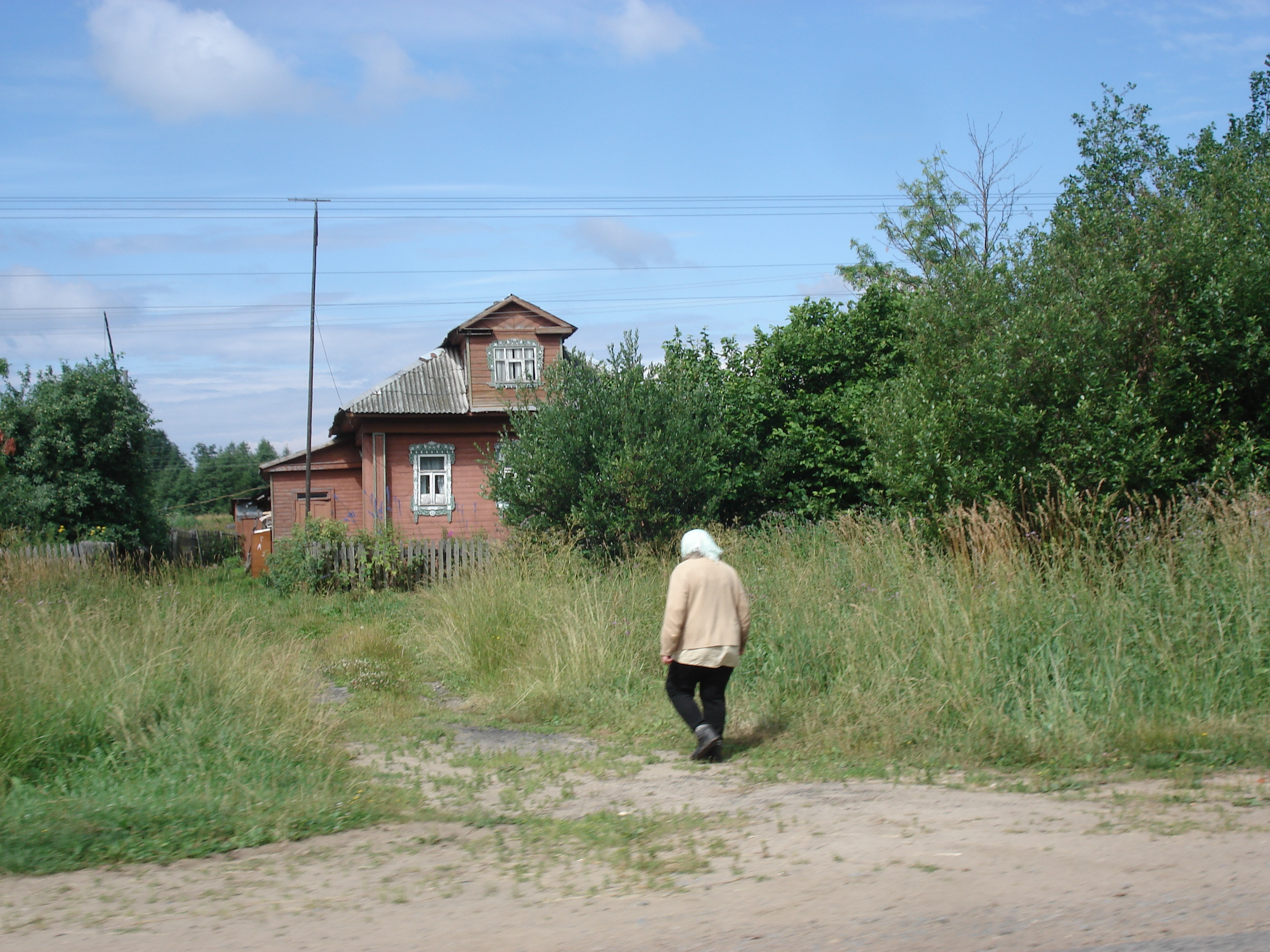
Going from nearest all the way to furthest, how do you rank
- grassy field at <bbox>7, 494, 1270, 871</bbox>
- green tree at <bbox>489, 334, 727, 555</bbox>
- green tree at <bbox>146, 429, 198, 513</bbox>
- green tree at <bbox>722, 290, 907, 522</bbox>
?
grassy field at <bbox>7, 494, 1270, 871</bbox> < green tree at <bbox>489, 334, 727, 555</bbox> < green tree at <bbox>722, 290, 907, 522</bbox> < green tree at <bbox>146, 429, 198, 513</bbox>

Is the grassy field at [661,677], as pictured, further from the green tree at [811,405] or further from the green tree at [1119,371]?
the green tree at [811,405]

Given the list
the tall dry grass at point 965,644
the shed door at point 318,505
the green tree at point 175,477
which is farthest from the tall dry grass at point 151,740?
the green tree at point 175,477

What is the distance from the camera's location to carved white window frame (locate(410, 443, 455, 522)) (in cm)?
2602

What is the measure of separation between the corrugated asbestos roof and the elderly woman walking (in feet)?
62.5

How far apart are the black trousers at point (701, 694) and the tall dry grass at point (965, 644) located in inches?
21.4

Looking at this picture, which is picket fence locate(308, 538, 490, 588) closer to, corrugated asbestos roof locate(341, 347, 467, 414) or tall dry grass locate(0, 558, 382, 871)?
corrugated asbestos roof locate(341, 347, 467, 414)

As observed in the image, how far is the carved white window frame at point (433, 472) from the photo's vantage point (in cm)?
2602

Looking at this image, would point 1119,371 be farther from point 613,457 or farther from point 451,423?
point 451,423

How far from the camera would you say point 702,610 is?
729 centimetres

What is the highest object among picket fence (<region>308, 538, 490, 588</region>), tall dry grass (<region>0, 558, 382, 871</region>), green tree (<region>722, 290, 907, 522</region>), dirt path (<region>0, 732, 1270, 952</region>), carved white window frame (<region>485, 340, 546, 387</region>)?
carved white window frame (<region>485, 340, 546, 387</region>)

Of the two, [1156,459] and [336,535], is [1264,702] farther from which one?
[336,535]

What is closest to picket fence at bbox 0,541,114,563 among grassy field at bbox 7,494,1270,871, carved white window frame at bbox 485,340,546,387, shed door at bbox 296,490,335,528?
grassy field at bbox 7,494,1270,871

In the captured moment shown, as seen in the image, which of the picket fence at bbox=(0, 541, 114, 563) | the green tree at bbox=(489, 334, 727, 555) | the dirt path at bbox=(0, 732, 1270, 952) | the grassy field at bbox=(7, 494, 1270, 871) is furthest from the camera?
the green tree at bbox=(489, 334, 727, 555)

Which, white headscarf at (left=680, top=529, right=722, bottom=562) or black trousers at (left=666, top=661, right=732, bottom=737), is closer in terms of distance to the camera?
black trousers at (left=666, top=661, right=732, bottom=737)
